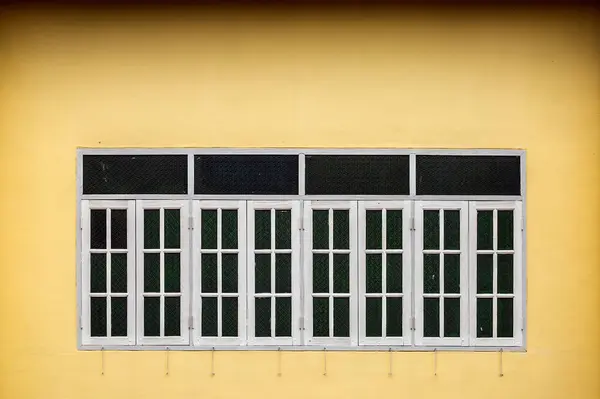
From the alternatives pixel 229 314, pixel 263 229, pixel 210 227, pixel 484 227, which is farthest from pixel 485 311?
pixel 210 227

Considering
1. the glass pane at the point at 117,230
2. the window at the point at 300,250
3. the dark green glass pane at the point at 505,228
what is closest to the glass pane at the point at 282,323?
the window at the point at 300,250

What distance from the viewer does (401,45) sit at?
977 cm

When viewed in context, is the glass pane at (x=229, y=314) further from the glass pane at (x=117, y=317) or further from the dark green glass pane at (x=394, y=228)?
the dark green glass pane at (x=394, y=228)

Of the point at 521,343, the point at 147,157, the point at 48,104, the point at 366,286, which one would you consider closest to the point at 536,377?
the point at 521,343

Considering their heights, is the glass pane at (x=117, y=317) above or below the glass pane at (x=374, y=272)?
below

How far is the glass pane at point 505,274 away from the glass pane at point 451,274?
339 millimetres

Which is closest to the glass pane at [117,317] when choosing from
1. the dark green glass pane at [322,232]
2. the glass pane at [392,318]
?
the dark green glass pane at [322,232]

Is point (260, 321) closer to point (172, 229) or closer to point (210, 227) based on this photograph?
point (210, 227)

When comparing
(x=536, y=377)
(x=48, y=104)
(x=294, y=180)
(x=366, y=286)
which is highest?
(x=48, y=104)

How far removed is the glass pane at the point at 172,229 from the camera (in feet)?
32.0

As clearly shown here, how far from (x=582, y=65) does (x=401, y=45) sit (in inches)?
58.0

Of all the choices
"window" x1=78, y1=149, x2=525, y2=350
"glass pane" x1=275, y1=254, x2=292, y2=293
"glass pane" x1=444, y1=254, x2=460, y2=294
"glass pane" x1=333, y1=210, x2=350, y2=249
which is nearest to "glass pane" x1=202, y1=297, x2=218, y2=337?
"window" x1=78, y1=149, x2=525, y2=350

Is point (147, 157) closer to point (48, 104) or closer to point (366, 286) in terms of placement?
point (48, 104)

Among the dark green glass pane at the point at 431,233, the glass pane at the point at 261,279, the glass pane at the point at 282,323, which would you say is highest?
the dark green glass pane at the point at 431,233
